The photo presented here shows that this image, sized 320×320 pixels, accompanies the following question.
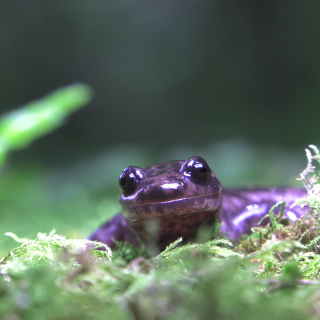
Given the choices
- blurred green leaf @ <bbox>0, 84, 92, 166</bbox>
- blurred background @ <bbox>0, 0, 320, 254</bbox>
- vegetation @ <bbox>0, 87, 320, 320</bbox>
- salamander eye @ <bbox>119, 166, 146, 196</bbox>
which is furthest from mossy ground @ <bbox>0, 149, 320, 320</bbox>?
blurred background @ <bbox>0, 0, 320, 254</bbox>

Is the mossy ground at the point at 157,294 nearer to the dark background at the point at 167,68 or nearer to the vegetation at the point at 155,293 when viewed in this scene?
the vegetation at the point at 155,293

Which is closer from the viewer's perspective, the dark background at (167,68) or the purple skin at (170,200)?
the purple skin at (170,200)

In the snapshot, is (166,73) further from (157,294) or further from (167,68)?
(157,294)

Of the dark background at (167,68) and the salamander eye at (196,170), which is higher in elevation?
the dark background at (167,68)

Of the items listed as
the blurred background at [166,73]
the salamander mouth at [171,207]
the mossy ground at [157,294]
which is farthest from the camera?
the blurred background at [166,73]

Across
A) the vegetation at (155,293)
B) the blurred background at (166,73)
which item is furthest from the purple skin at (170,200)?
the blurred background at (166,73)

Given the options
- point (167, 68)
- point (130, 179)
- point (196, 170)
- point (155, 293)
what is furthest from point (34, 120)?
point (167, 68)
